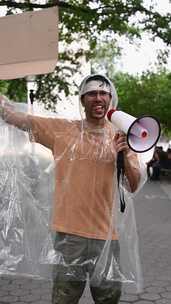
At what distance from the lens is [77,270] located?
8.42ft

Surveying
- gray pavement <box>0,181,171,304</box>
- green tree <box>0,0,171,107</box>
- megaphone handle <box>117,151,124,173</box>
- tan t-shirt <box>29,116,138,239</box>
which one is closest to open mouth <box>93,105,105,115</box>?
tan t-shirt <box>29,116,138,239</box>

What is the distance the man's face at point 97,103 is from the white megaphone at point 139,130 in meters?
0.15

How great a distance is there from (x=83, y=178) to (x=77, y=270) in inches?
18.9

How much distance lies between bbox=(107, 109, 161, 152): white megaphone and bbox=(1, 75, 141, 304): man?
105 mm

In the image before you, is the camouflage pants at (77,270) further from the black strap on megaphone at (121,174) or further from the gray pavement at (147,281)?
the gray pavement at (147,281)

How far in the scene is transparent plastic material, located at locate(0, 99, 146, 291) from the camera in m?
2.52

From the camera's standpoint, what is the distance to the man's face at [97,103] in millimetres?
2541

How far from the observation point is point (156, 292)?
432 cm

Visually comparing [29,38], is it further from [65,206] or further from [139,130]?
[65,206]

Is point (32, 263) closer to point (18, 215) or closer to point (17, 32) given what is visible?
point (18, 215)

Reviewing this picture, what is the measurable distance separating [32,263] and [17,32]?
125cm

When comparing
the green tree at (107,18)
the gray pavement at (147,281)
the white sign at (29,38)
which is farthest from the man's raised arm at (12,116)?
the green tree at (107,18)

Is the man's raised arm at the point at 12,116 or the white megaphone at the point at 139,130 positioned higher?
the man's raised arm at the point at 12,116

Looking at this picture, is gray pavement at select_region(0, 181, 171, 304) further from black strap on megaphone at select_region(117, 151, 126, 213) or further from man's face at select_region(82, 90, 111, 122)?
man's face at select_region(82, 90, 111, 122)
